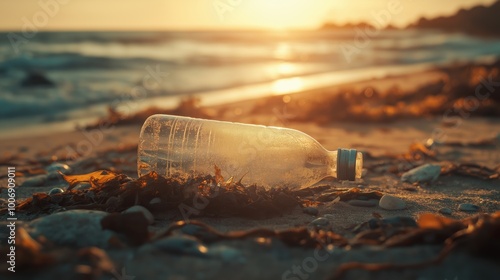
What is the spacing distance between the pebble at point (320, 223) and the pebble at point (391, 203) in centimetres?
50

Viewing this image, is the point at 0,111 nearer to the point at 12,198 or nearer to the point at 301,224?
the point at 12,198

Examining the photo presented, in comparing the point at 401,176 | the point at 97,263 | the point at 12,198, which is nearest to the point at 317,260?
the point at 97,263

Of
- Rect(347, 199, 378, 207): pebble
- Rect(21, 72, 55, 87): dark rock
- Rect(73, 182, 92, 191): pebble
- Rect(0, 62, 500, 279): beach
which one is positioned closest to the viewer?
Rect(0, 62, 500, 279): beach

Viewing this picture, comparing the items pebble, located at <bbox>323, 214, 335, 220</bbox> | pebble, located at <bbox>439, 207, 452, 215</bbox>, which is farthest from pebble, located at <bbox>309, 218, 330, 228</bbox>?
Result: pebble, located at <bbox>439, 207, 452, 215</bbox>

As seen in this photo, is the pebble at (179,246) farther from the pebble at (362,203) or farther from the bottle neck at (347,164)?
the pebble at (362,203)

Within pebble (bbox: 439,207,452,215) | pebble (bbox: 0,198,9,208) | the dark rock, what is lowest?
pebble (bbox: 0,198,9,208)

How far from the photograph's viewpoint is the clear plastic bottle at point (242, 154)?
2652 millimetres

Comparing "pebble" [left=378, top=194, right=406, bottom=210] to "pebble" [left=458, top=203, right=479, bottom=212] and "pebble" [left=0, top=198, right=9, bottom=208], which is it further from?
"pebble" [left=0, top=198, right=9, bottom=208]

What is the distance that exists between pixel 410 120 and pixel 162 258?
5.56 metres

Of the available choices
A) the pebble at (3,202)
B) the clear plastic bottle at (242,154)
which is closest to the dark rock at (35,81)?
the pebble at (3,202)

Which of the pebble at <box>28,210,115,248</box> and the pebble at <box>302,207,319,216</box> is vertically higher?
the pebble at <box>28,210,115,248</box>

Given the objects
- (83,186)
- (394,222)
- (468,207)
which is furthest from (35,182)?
(468,207)

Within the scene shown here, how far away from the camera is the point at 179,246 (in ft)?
6.06

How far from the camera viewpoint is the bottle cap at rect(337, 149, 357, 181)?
2.51m
